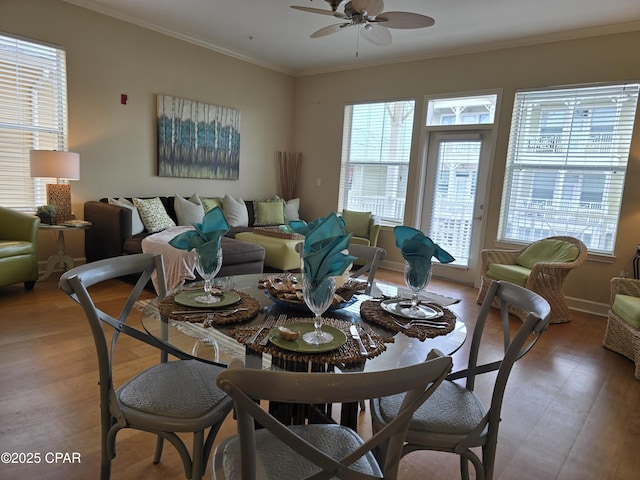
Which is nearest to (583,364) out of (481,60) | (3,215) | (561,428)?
(561,428)

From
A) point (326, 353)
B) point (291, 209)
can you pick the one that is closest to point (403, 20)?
point (326, 353)

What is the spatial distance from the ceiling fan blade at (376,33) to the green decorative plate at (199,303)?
2643 mm

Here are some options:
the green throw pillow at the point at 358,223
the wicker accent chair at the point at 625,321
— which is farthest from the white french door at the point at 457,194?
the wicker accent chair at the point at 625,321

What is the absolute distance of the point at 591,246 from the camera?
14.0ft

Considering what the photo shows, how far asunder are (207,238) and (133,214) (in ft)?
9.97

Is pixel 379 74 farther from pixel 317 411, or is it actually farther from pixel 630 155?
pixel 317 411

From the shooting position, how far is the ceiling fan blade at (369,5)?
286 cm

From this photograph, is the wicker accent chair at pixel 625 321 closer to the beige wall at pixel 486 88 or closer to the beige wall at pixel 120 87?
the beige wall at pixel 486 88

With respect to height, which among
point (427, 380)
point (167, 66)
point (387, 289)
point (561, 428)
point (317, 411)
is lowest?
point (561, 428)

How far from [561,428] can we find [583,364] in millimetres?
1034

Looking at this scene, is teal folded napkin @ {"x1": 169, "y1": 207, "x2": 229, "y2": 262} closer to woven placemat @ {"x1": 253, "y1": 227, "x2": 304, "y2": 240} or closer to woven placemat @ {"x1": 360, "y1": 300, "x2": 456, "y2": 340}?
woven placemat @ {"x1": 360, "y1": 300, "x2": 456, "y2": 340}

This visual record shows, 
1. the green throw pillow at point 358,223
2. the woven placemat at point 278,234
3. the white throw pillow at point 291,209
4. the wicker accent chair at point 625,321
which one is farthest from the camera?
the white throw pillow at point 291,209

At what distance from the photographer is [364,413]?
208cm

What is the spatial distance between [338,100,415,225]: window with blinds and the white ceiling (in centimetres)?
71
